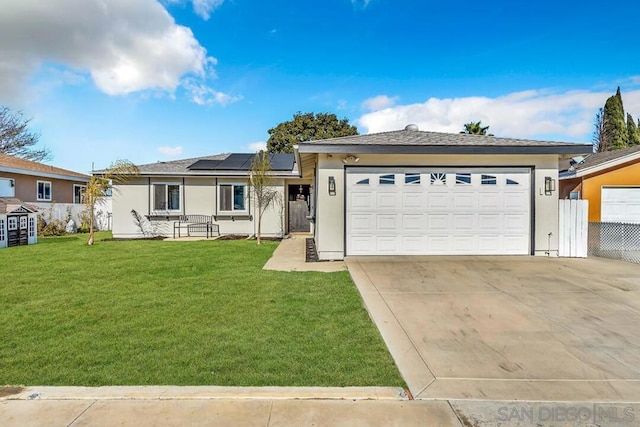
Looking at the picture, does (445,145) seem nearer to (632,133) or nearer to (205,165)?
(205,165)

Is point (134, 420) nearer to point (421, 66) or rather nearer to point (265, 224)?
point (265, 224)

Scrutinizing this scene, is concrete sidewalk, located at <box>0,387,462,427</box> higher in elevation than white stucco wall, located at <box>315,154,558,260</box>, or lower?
lower

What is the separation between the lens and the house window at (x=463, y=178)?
29.6 feet

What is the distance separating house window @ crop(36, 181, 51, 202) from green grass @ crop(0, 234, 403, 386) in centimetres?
1380

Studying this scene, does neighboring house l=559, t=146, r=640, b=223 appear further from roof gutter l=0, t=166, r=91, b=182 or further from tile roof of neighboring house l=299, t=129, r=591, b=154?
roof gutter l=0, t=166, r=91, b=182

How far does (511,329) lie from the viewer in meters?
4.07

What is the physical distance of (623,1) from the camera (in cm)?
1014

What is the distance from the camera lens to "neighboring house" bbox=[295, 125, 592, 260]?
8844mm

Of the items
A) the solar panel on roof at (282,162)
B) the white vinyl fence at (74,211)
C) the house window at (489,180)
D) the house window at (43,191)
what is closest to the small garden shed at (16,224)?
the white vinyl fence at (74,211)

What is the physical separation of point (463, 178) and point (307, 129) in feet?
84.7

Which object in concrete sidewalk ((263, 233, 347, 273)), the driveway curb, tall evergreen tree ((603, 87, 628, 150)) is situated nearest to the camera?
the driveway curb

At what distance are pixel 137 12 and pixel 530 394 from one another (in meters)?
12.6

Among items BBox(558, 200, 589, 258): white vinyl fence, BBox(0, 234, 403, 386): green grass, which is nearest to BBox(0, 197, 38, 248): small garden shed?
BBox(0, 234, 403, 386): green grass

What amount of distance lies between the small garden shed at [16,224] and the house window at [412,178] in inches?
540
